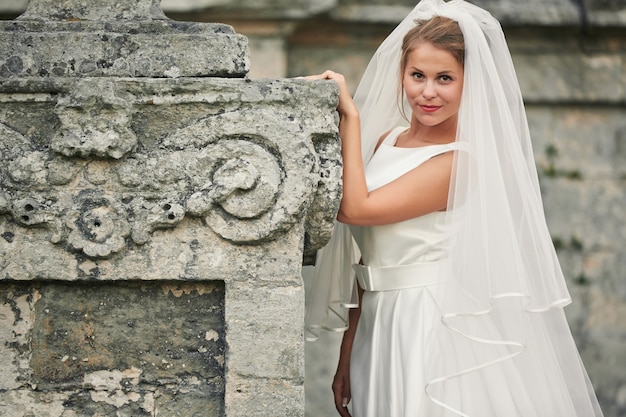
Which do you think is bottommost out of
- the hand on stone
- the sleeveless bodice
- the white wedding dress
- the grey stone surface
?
the white wedding dress

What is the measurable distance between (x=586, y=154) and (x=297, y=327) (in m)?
3.09

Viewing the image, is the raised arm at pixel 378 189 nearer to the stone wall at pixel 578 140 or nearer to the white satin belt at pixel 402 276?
the white satin belt at pixel 402 276

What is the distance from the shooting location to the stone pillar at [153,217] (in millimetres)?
2266

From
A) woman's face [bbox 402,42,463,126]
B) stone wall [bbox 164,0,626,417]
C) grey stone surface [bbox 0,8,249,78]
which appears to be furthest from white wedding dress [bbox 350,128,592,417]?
stone wall [bbox 164,0,626,417]

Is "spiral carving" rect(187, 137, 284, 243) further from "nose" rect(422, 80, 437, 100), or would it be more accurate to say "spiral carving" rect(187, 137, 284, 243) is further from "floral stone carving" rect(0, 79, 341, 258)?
"nose" rect(422, 80, 437, 100)

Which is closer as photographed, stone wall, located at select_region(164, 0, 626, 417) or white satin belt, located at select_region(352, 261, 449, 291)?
white satin belt, located at select_region(352, 261, 449, 291)

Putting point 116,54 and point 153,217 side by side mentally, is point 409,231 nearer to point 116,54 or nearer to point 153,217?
point 153,217

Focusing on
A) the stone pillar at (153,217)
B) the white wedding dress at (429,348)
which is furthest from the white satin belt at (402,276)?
the stone pillar at (153,217)

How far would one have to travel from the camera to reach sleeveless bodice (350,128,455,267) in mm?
2605

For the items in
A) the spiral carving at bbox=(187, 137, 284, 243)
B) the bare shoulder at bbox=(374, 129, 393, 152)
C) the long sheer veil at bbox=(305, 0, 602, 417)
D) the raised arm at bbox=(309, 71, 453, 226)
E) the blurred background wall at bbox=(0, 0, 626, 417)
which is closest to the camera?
the spiral carving at bbox=(187, 137, 284, 243)

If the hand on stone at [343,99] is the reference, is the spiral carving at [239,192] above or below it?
below

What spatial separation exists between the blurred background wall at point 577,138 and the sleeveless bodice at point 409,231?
85.1 inches

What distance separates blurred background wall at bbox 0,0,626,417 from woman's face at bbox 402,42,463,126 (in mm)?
2159

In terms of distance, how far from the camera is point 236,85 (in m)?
2.27
